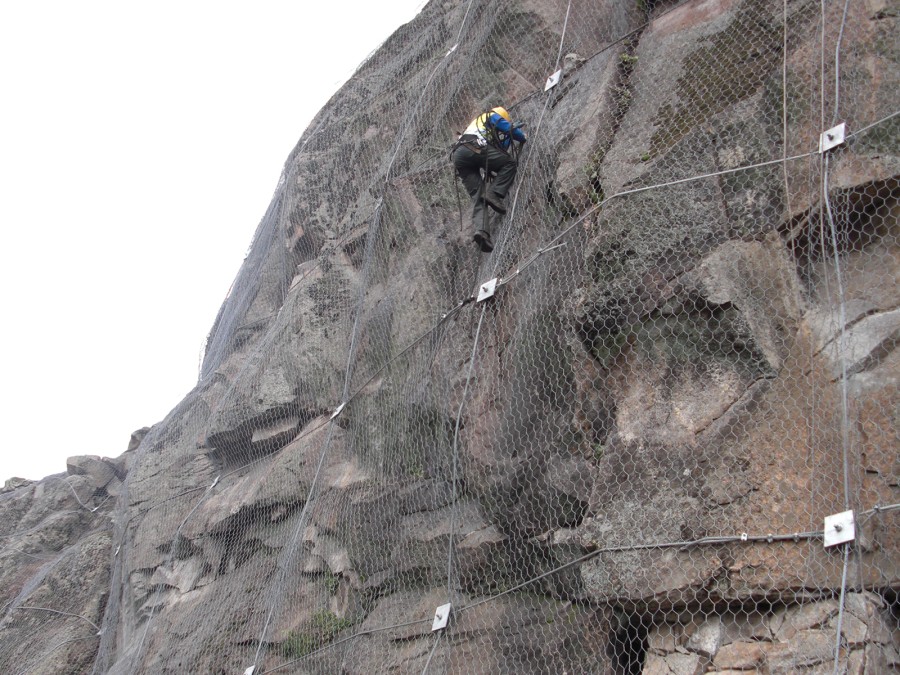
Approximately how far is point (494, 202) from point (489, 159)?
387 mm

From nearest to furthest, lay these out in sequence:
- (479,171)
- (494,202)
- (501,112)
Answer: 1. (494,202)
2. (501,112)
3. (479,171)

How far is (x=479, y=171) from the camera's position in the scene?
796cm

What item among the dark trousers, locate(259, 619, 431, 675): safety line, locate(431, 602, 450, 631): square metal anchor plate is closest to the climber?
the dark trousers

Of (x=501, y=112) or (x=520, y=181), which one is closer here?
(x=520, y=181)

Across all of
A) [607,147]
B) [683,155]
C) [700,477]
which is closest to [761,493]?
[700,477]

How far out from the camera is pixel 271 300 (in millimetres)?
11445

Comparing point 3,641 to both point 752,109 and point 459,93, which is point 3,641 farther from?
point 752,109

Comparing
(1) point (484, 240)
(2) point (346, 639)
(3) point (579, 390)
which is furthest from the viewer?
(1) point (484, 240)

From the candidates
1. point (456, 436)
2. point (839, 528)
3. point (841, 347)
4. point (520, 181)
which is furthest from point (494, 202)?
point (839, 528)

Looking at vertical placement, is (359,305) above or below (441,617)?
above

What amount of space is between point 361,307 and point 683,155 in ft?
13.0

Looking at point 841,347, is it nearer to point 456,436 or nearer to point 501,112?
point 456,436

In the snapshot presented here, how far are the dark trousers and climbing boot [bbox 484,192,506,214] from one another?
4 centimetres

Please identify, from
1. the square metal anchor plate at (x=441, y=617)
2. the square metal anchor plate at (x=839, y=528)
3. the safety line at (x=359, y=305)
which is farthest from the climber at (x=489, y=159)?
the square metal anchor plate at (x=839, y=528)
